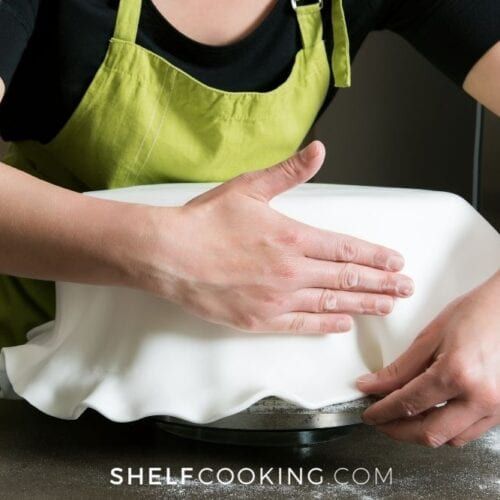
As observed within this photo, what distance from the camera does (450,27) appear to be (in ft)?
3.40

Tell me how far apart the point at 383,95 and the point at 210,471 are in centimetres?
107

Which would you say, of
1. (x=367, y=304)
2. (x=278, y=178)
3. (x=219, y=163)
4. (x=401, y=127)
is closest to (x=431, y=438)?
(x=367, y=304)

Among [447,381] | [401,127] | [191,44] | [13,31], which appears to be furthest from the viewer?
[401,127]

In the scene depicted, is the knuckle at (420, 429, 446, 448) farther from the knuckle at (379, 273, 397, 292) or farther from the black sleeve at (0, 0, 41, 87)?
the black sleeve at (0, 0, 41, 87)

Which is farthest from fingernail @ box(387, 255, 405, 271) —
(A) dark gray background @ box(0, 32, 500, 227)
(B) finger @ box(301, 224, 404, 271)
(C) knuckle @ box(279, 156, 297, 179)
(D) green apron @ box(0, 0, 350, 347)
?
(A) dark gray background @ box(0, 32, 500, 227)

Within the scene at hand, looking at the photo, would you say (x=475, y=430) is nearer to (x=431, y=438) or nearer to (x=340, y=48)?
(x=431, y=438)

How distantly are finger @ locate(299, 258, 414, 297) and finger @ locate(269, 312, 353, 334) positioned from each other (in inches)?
0.9

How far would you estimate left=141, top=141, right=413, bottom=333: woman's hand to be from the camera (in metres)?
0.73

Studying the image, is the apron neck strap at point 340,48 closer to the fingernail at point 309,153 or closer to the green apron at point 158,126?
the green apron at point 158,126

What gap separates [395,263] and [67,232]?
0.26 m

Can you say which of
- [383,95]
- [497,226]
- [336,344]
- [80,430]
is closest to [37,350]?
[80,430]

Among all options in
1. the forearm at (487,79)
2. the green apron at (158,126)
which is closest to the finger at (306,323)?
the green apron at (158,126)

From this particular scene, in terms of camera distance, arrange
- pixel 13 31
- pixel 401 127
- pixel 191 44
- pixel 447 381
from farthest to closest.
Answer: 1. pixel 401 127
2. pixel 191 44
3. pixel 13 31
4. pixel 447 381

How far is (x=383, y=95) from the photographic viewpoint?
173 centimetres
